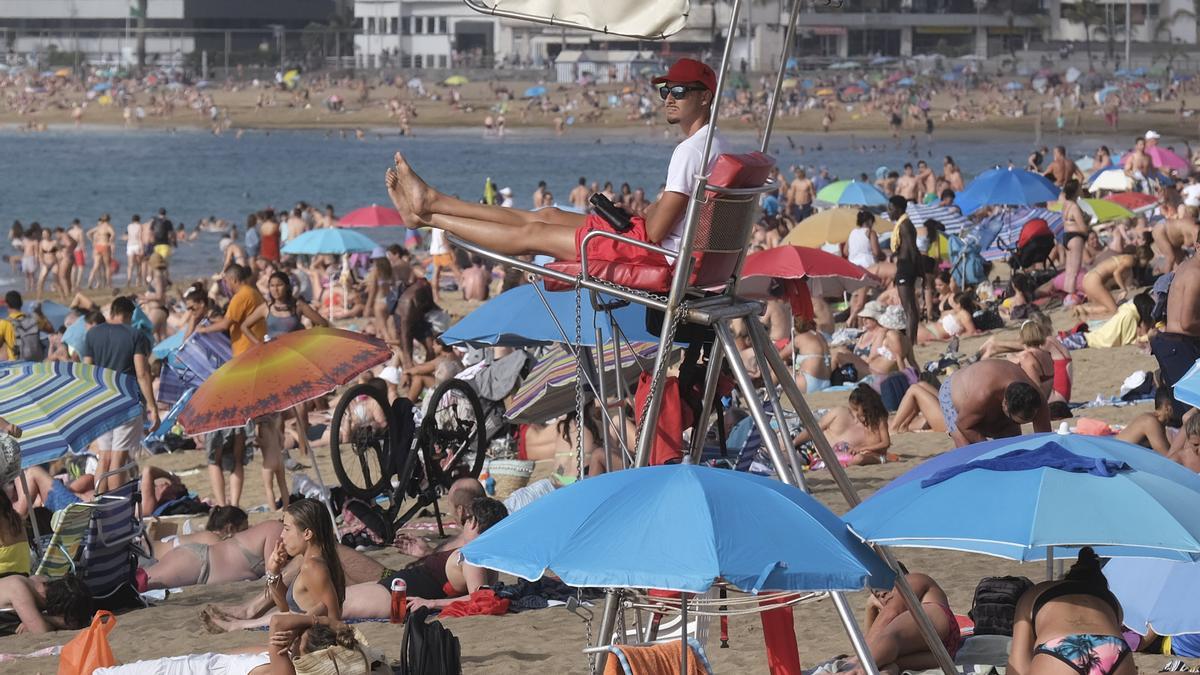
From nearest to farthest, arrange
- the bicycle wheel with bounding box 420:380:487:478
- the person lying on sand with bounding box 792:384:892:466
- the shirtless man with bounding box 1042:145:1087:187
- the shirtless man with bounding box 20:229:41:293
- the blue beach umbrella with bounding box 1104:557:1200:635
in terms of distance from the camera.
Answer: the blue beach umbrella with bounding box 1104:557:1200:635 → the bicycle wheel with bounding box 420:380:487:478 → the person lying on sand with bounding box 792:384:892:466 → the shirtless man with bounding box 1042:145:1087:187 → the shirtless man with bounding box 20:229:41:293

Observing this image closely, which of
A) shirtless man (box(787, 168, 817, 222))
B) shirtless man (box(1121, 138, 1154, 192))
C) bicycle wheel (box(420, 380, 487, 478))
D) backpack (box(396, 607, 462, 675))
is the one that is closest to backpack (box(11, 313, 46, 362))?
bicycle wheel (box(420, 380, 487, 478))

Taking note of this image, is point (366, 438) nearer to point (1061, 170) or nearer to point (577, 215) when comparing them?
point (577, 215)

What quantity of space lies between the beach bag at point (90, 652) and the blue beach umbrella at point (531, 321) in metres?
2.26

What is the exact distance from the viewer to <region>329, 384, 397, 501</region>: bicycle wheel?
32.3 ft

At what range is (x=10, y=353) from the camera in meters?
14.2

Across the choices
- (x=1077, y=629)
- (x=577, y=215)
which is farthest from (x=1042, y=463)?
(x=577, y=215)

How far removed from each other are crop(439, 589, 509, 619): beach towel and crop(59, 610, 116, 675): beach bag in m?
1.74

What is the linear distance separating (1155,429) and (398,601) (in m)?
4.05

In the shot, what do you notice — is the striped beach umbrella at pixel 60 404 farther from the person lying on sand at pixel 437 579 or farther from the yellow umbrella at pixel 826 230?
the yellow umbrella at pixel 826 230

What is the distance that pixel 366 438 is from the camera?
999 centimetres

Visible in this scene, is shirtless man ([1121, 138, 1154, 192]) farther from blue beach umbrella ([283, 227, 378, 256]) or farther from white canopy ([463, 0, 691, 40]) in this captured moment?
white canopy ([463, 0, 691, 40])

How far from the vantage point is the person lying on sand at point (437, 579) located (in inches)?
305

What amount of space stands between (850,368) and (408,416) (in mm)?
5390

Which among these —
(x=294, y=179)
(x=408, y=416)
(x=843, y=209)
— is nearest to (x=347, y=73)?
(x=294, y=179)
